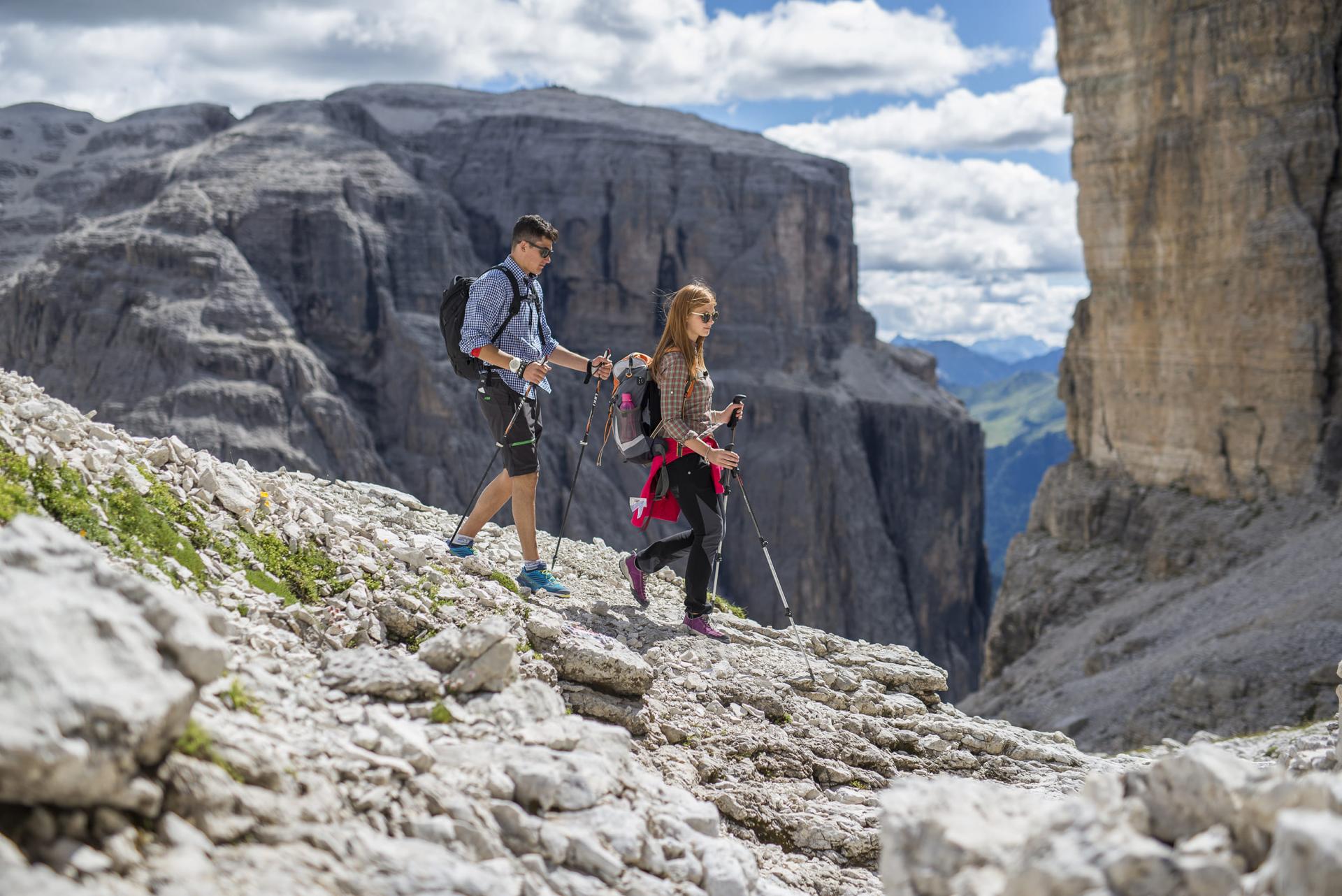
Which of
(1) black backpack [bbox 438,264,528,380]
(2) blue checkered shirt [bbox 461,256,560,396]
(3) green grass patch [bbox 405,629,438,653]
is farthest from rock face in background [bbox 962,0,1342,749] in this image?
(3) green grass patch [bbox 405,629,438,653]

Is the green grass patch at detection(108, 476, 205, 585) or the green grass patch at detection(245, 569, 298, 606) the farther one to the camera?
the green grass patch at detection(245, 569, 298, 606)

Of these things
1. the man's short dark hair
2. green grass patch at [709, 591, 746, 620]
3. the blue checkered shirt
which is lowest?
green grass patch at [709, 591, 746, 620]

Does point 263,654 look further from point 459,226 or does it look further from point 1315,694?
point 459,226

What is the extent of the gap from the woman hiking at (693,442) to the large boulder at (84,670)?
4.58 m

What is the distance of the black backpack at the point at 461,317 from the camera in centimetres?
846

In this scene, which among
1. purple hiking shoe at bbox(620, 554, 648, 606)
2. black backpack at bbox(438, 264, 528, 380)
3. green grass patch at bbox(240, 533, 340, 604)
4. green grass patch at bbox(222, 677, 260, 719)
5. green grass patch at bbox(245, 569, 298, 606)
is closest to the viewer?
green grass patch at bbox(222, 677, 260, 719)

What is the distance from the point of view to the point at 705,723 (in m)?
7.78

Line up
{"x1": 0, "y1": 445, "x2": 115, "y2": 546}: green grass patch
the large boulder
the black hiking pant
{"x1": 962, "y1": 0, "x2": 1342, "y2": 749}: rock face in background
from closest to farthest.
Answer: the large boulder < {"x1": 0, "y1": 445, "x2": 115, "y2": 546}: green grass patch < the black hiking pant < {"x1": 962, "y1": 0, "x2": 1342, "y2": 749}: rock face in background

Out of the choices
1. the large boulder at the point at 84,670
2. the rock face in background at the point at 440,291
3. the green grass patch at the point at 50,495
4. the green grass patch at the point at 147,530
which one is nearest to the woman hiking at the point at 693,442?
the green grass patch at the point at 147,530

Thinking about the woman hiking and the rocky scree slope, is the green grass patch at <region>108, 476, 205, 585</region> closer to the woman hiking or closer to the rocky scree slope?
the rocky scree slope

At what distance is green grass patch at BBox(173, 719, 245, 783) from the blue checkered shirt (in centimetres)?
432

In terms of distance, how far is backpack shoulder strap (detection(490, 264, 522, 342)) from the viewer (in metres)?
8.44

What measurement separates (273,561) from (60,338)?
62.4 meters

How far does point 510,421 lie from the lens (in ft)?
28.0
